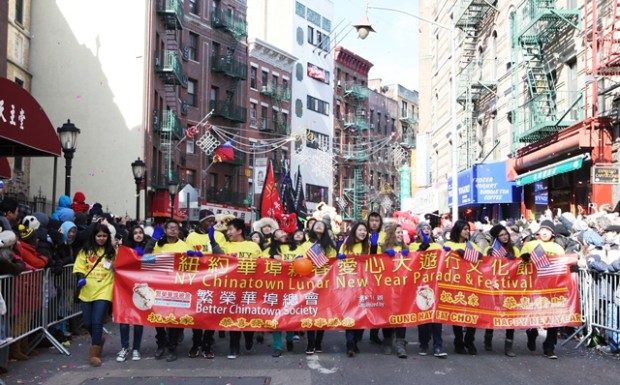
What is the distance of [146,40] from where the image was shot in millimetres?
31875

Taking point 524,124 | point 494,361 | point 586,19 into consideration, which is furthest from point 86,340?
point 524,124

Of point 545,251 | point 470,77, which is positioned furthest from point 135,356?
point 470,77

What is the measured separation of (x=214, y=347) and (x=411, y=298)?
9.38 feet

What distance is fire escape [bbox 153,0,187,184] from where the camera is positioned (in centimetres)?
3356

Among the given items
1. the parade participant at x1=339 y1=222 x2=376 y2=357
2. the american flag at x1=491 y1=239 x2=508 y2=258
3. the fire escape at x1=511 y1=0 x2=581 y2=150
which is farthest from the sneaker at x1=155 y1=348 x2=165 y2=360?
the fire escape at x1=511 y1=0 x2=581 y2=150

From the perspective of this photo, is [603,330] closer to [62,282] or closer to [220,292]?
[220,292]

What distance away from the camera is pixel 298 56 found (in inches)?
2302

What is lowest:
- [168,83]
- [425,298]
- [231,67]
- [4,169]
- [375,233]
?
[425,298]

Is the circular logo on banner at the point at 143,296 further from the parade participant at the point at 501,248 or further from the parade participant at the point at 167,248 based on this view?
the parade participant at the point at 501,248

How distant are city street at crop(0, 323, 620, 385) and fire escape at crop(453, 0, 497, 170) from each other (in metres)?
19.4

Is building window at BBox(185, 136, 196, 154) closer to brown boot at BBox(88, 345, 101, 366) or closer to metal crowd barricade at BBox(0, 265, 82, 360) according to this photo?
metal crowd barricade at BBox(0, 265, 82, 360)

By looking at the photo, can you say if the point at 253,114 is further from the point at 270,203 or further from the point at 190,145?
the point at 270,203

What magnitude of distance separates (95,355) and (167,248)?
5.23 feet

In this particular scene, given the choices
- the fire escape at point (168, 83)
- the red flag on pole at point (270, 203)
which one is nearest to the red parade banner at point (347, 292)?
the red flag on pole at point (270, 203)
